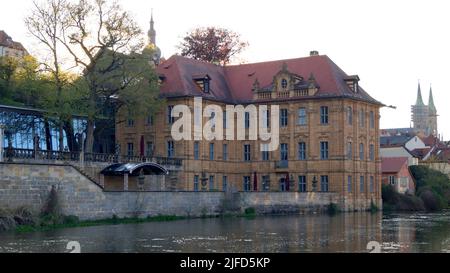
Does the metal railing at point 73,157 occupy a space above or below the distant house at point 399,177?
above

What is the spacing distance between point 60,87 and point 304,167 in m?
22.8

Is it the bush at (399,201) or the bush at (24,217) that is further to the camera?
the bush at (399,201)

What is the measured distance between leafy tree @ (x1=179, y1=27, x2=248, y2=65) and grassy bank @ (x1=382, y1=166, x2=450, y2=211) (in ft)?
72.5

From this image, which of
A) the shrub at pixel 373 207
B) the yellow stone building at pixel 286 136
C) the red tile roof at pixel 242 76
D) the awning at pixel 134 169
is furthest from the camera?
the shrub at pixel 373 207

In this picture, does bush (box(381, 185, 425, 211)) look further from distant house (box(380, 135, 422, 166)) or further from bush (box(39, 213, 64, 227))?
bush (box(39, 213, 64, 227))

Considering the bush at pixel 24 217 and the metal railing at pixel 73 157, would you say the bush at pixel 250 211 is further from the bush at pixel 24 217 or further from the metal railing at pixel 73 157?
the bush at pixel 24 217

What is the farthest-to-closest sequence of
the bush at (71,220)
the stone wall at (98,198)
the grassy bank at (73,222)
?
the bush at (71,220)
the stone wall at (98,198)
the grassy bank at (73,222)

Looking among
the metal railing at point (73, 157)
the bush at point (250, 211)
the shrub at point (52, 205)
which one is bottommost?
the bush at point (250, 211)

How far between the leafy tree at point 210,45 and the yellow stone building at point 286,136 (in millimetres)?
12988

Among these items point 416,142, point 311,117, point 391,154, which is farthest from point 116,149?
point 416,142

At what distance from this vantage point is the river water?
1195 inches

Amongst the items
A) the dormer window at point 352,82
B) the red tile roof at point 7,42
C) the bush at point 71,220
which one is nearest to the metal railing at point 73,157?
the bush at point 71,220

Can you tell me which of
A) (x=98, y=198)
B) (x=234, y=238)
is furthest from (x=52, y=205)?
(x=234, y=238)

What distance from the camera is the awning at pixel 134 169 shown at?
5662 cm
